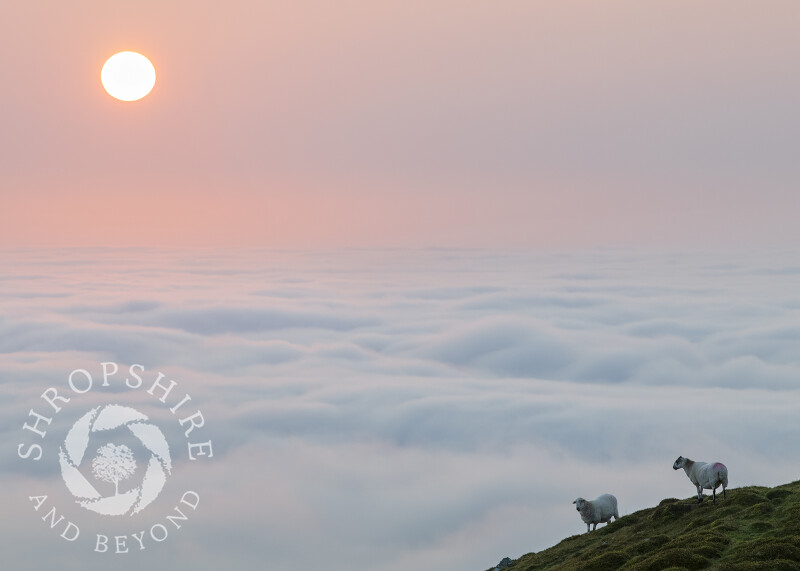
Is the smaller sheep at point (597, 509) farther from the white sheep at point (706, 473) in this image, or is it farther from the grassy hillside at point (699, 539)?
the white sheep at point (706, 473)

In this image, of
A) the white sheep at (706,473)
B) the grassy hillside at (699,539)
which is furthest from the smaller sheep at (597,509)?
the white sheep at (706,473)

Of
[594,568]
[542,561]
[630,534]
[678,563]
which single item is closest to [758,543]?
[678,563]

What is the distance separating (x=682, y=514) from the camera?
42906mm

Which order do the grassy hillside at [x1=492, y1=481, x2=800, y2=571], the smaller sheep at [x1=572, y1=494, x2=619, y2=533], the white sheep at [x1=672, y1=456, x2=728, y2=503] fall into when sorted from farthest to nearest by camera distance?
the smaller sheep at [x1=572, y1=494, x2=619, y2=533] < the white sheep at [x1=672, y1=456, x2=728, y2=503] < the grassy hillside at [x1=492, y1=481, x2=800, y2=571]

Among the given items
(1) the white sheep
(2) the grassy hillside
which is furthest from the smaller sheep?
(1) the white sheep

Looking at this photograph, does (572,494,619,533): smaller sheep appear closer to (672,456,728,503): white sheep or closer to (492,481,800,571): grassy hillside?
(492,481,800,571): grassy hillside

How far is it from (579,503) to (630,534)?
5.76 metres

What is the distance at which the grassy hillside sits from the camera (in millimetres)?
32250

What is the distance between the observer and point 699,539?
35531 millimetres

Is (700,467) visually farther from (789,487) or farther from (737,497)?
(789,487)

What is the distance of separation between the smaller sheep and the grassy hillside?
1111mm

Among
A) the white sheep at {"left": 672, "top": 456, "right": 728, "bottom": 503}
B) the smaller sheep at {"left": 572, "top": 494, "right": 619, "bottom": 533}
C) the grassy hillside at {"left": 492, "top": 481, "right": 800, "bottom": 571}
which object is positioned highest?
the smaller sheep at {"left": 572, "top": 494, "right": 619, "bottom": 533}

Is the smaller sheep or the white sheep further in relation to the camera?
the smaller sheep

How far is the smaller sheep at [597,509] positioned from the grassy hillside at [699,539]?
3.64ft
